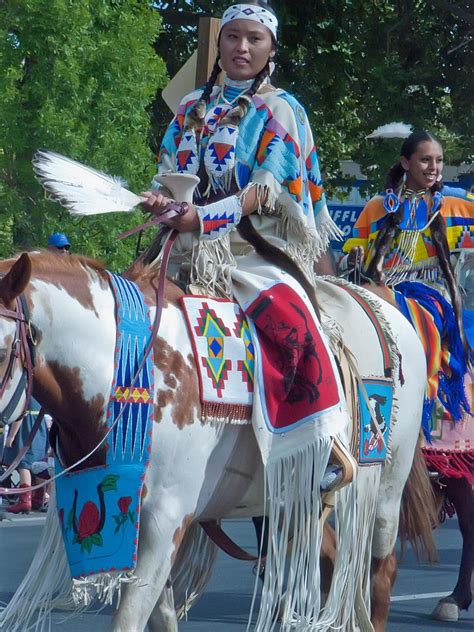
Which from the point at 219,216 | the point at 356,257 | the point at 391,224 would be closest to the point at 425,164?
the point at 391,224

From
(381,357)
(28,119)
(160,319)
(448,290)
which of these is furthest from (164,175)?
(28,119)

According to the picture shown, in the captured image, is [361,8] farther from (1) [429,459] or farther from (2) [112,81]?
(1) [429,459]

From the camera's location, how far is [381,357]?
5.45 m

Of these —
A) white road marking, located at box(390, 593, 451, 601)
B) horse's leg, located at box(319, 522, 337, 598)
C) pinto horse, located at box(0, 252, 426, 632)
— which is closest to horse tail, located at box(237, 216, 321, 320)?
pinto horse, located at box(0, 252, 426, 632)

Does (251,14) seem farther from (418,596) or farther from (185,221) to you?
(418,596)

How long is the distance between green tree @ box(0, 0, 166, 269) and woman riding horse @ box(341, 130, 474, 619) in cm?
761

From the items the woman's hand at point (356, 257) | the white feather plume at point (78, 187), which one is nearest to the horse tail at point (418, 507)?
the woman's hand at point (356, 257)

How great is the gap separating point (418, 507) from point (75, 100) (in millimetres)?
9457

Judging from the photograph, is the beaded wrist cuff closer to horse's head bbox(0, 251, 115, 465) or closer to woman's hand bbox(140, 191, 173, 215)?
woman's hand bbox(140, 191, 173, 215)

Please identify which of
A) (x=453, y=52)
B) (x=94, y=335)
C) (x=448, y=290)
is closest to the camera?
(x=94, y=335)

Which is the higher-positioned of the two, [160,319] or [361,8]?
[361,8]

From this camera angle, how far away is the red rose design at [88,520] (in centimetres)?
423

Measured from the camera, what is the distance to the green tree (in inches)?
563

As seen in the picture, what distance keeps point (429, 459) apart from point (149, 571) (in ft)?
10.6
